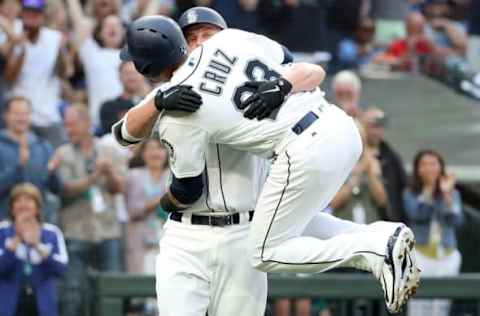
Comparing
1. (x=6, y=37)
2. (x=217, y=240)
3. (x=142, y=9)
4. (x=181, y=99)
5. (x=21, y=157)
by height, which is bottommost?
(x=21, y=157)

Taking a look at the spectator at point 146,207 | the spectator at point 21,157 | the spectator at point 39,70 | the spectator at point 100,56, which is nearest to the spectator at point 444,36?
the spectator at point 100,56

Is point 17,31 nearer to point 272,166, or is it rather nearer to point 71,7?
point 71,7

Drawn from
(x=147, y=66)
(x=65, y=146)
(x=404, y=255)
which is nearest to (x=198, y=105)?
(x=147, y=66)

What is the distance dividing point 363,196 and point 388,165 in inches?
22.8

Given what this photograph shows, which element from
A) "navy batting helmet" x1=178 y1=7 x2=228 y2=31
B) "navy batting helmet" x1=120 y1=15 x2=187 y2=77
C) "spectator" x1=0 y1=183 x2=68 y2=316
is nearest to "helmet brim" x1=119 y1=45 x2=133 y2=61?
"navy batting helmet" x1=120 y1=15 x2=187 y2=77

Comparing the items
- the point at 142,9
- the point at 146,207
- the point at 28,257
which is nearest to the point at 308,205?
the point at 28,257

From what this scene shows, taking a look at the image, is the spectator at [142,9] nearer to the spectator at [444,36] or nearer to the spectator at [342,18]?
the spectator at [342,18]

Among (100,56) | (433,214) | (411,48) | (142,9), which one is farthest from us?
(411,48)

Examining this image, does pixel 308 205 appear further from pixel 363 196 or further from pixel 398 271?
pixel 363 196

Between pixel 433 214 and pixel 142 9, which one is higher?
pixel 142 9

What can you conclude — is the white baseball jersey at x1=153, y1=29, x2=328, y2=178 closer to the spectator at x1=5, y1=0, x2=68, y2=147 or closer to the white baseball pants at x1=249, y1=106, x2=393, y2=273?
the white baseball pants at x1=249, y1=106, x2=393, y2=273

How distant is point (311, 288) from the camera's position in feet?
27.7

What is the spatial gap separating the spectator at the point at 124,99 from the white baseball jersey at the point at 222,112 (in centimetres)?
455

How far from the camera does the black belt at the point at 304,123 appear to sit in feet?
21.2
